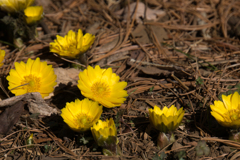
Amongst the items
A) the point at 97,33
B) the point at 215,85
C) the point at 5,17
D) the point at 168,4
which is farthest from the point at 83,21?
the point at 215,85

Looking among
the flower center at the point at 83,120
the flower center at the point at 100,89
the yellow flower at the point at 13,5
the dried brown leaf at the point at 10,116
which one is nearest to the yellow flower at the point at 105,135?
the flower center at the point at 83,120

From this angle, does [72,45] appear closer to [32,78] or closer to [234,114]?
[32,78]

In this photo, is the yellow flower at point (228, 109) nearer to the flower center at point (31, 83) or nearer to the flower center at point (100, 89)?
the flower center at point (100, 89)

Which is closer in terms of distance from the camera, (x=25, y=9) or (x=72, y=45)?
(x=72, y=45)

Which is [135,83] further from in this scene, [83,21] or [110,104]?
[83,21]

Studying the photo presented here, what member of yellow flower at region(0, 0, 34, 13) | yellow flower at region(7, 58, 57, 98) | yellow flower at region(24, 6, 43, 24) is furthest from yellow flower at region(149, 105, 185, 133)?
yellow flower at region(0, 0, 34, 13)

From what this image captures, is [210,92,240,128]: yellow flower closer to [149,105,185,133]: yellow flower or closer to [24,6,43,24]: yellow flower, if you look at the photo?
[149,105,185,133]: yellow flower

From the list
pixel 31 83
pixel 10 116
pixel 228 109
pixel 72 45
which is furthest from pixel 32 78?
pixel 228 109
